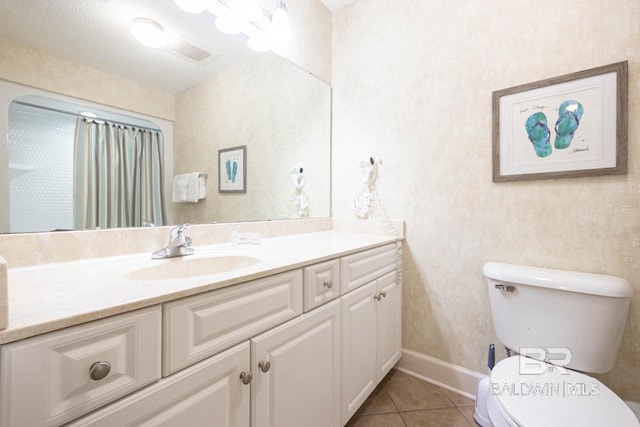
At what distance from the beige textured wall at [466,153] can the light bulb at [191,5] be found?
98cm

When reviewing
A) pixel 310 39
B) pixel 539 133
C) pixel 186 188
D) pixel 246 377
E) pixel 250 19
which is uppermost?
pixel 310 39

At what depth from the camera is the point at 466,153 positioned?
147 cm

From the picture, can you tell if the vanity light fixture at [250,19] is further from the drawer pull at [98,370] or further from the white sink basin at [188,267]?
the drawer pull at [98,370]

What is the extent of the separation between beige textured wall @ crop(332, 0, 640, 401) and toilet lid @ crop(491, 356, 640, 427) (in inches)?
16.7

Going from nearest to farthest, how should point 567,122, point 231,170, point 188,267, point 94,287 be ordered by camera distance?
point 94,287 < point 188,267 < point 567,122 < point 231,170

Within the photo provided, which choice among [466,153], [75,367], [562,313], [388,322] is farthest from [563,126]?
[75,367]

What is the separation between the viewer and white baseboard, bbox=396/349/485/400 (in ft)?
4.83

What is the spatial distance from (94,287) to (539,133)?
173cm

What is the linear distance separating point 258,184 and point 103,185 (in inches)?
28.6

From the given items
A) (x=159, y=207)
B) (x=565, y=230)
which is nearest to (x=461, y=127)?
(x=565, y=230)

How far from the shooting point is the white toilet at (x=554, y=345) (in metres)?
0.82

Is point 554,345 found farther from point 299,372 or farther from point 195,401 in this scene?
point 195,401

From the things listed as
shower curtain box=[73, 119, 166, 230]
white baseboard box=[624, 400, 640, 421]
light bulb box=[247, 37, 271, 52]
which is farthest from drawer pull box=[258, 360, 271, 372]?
light bulb box=[247, 37, 271, 52]

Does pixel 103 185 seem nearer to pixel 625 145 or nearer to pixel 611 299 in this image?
pixel 611 299
